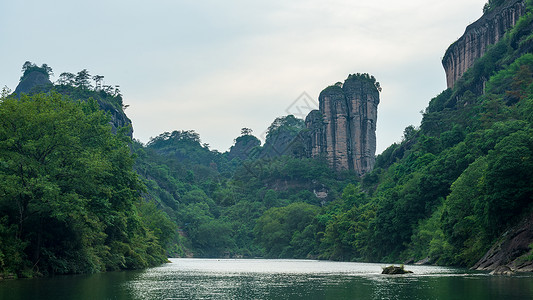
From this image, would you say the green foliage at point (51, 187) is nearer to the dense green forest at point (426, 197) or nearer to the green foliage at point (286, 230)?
the dense green forest at point (426, 197)

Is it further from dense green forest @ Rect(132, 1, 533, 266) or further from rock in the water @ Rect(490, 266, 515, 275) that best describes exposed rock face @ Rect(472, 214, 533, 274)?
dense green forest @ Rect(132, 1, 533, 266)

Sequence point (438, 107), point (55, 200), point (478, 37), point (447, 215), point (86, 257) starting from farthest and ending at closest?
point (438, 107), point (478, 37), point (447, 215), point (86, 257), point (55, 200)

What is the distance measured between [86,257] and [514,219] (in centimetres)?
3475

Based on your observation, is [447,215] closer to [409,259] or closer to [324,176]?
[409,259]

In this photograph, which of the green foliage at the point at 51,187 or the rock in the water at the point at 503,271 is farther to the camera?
the rock in the water at the point at 503,271

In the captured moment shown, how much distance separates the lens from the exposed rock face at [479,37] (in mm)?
120875

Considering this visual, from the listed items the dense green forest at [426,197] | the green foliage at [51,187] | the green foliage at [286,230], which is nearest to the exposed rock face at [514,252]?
the dense green forest at [426,197]

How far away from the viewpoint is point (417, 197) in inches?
3221

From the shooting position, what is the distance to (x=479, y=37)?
132875 mm

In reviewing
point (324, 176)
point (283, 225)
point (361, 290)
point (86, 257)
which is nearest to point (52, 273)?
point (86, 257)

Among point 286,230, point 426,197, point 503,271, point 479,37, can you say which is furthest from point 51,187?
point 286,230

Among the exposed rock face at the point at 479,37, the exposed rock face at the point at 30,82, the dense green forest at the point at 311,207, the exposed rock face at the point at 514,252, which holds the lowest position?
the exposed rock face at the point at 514,252

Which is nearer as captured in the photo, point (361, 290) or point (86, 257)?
point (361, 290)

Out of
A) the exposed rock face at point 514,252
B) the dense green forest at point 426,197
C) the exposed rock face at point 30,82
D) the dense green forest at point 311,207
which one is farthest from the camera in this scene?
the exposed rock face at point 30,82
